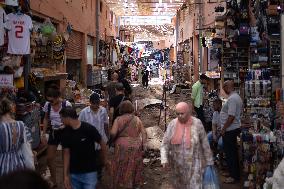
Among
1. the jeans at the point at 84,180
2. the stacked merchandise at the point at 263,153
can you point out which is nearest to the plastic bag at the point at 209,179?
the stacked merchandise at the point at 263,153

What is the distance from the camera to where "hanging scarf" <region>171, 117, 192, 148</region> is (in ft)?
18.9

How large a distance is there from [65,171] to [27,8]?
6.65 metres

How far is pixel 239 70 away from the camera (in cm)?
1350

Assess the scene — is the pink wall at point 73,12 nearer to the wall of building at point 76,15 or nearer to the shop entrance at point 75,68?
the wall of building at point 76,15

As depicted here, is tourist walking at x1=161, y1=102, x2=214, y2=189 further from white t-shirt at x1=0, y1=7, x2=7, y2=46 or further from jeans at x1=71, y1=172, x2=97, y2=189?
white t-shirt at x1=0, y1=7, x2=7, y2=46

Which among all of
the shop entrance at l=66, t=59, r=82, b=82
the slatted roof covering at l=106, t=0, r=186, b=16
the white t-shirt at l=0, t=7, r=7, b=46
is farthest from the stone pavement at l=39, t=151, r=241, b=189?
the slatted roof covering at l=106, t=0, r=186, b=16

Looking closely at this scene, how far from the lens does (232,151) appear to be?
8.00 meters

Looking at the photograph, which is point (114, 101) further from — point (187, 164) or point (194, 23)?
point (194, 23)

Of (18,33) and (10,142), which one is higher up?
(18,33)

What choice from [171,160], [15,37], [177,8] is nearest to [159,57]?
[177,8]

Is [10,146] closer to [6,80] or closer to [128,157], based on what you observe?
[128,157]

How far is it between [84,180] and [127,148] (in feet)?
5.52

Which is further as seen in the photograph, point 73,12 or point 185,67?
point 185,67

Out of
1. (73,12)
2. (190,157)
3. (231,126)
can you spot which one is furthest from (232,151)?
(73,12)
